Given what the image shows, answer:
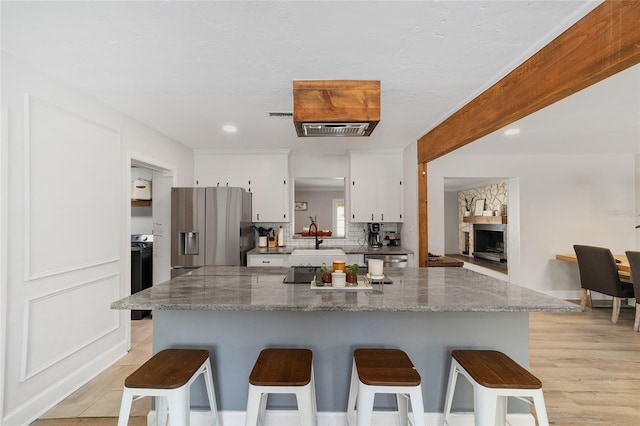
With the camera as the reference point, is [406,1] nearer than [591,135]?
Yes

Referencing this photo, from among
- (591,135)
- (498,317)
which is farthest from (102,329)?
(591,135)

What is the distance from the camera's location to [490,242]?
761 centimetres

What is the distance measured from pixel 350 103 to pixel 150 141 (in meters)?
2.50

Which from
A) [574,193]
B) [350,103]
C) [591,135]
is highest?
[591,135]

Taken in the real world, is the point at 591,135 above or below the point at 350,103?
above

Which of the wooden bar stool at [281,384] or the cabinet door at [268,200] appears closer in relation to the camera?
the wooden bar stool at [281,384]

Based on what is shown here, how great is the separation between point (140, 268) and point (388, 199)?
3.55m

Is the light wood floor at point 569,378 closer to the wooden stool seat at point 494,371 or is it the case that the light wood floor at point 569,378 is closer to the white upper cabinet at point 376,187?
the wooden stool seat at point 494,371

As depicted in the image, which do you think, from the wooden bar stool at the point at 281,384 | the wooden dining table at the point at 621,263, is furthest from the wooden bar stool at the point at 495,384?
the wooden dining table at the point at 621,263

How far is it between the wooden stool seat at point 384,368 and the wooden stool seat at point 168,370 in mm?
820

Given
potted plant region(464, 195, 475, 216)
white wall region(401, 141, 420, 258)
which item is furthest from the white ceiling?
potted plant region(464, 195, 475, 216)

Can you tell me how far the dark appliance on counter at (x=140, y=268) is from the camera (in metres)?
3.86

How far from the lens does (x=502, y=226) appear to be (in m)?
6.89

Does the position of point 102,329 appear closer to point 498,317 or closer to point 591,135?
point 498,317
